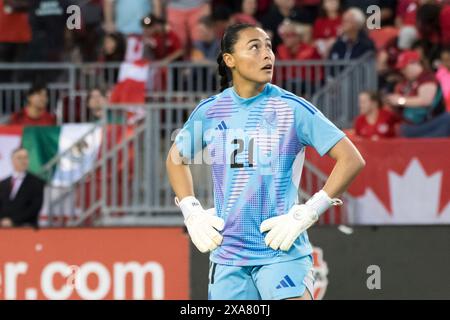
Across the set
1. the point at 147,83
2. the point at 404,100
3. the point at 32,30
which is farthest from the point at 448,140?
the point at 32,30

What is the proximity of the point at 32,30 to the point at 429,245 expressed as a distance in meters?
6.54

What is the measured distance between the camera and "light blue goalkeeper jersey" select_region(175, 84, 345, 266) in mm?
7066

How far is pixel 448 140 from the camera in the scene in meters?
13.3

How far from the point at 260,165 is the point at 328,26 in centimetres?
928

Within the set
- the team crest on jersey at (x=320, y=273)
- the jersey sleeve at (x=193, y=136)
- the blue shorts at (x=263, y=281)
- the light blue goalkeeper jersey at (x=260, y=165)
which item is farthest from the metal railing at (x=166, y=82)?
the blue shorts at (x=263, y=281)

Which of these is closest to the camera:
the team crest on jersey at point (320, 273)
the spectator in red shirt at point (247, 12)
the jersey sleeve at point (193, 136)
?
the jersey sleeve at point (193, 136)

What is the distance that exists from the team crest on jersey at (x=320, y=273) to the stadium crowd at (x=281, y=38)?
2041 millimetres

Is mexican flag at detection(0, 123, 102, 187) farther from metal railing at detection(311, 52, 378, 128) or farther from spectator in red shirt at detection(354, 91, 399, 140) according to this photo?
spectator in red shirt at detection(354, 91, 399, 140)

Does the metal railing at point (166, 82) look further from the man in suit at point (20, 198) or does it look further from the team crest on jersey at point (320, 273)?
the team crest on jersey at point (320, 273)

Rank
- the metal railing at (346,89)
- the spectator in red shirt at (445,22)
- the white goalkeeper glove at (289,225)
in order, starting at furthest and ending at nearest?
the spectator in red shirt at (445,22) → the metal railing at (346,89) → the white goalkeeper glove at (289,225)

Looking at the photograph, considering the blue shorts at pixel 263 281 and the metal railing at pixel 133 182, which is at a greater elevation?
the blue shorts at pixel 263 281

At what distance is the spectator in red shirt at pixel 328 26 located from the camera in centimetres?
1605

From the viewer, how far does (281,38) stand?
16.0 metres

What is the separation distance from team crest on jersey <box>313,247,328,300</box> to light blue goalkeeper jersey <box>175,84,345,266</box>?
16.7ft
